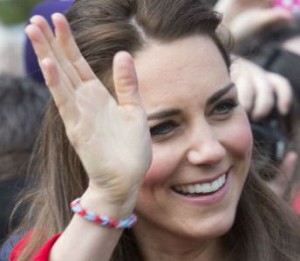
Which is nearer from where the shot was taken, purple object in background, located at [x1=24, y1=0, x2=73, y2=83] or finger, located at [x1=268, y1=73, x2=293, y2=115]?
finger, located at [x1=268, y1=73, x2=293, y2=115]

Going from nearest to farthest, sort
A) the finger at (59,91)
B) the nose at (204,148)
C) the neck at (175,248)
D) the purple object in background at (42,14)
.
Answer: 1. the finger at (59,91)
2. the nose at (204,148)
3. the neck at (175,248)
4. the purple object in background at (42,14)

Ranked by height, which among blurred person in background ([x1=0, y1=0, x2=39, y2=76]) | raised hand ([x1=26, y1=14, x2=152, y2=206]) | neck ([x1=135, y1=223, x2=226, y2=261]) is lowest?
blurred person in background ([x1=0, y1=0, x2=39, y2=76])

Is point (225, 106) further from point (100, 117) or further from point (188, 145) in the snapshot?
point (100, 117)

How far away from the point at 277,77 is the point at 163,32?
2.81 feet

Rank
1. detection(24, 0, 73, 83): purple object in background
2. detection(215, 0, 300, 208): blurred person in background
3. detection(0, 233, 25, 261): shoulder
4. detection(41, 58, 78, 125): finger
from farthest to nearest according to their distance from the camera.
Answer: detection(24, 0, 73, 83): purple object in background → detection(215, 0, 300, 208): blurred person in background → detection(0, 233, 25, 261): shoulder → detection(41, 58, 78, 125): finger

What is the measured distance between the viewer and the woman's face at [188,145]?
1770mm

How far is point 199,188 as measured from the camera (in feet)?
5.91


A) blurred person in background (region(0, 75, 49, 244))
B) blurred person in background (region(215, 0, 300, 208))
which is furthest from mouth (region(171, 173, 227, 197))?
blurred person in background (region(0, 75, 49, 244))

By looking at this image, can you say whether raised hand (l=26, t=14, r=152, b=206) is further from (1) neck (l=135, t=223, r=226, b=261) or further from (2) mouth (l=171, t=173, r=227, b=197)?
(1) neck (l=135, t=223, r=226, b=261)

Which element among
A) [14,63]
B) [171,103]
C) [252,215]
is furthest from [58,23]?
[14,63]

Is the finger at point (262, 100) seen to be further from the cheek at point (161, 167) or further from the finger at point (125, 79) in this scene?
the finger at point (125, 79)

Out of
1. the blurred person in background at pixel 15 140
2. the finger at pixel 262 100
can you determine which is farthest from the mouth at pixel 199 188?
the blurred person in background at pixel 15 140

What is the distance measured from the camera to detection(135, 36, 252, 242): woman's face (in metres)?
1.77

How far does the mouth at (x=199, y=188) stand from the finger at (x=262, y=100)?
75 cm
